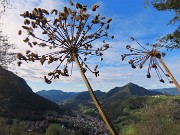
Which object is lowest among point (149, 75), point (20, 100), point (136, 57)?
Answer: point (149, 75)

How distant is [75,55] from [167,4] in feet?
71.4

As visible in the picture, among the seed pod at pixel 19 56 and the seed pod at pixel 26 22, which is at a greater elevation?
the seed pod at pixel 26 22

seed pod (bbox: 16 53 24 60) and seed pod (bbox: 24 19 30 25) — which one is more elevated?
seed pod (bbox: 24 19 30 25)

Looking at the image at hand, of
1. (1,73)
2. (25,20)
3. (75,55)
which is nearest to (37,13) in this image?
(25,20)

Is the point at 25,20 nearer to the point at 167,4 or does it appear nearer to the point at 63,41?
the point at 63,41

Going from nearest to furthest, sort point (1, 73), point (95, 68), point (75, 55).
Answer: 1. point (75, 55)
2. point (95, 68)
3. point (1, 73)

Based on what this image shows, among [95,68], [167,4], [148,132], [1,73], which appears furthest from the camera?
[148,132]

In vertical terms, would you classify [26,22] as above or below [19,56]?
above

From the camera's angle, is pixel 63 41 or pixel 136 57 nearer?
pixel 63 41

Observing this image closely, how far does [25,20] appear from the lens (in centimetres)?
493

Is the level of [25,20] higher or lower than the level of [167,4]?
lower

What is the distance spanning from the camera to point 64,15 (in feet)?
16.2

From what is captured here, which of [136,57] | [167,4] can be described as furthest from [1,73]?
[136,57]

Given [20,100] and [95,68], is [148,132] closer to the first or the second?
[95,68]
